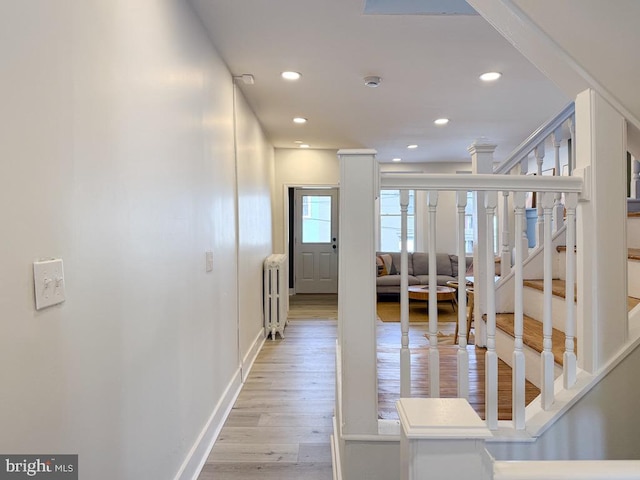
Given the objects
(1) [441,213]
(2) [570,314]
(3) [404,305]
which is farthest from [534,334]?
(1) [441,213]

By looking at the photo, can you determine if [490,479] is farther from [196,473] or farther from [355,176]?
[196,473]

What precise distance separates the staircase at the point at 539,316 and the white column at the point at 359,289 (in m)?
0.88

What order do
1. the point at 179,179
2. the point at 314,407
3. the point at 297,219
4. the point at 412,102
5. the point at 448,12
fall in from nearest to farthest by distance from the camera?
1. the point at 179,179
2. the point at 448,12
3. the point at 314,407
4. the point at 412,102
5. the point at 297,219

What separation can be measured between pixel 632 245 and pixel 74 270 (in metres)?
2.70

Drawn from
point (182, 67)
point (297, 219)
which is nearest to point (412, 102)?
point (182, 67)

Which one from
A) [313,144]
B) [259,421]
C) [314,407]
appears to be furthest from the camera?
[313,144]

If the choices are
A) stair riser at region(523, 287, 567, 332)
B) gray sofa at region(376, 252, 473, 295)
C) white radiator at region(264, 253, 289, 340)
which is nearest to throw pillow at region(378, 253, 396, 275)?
gray sofa at region(376, 252, 473, 295)

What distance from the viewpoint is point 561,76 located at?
60.6 inches

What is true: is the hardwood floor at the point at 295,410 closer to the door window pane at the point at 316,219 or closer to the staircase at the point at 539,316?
the staircase at the point at 539,316

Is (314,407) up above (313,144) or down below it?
below

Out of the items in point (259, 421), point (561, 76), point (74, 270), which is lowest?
point (259, 421)

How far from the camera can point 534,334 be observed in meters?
1.89

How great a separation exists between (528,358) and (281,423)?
1.50m

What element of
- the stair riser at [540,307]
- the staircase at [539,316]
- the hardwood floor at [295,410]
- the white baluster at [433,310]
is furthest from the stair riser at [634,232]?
the white baluster at [433,310]
